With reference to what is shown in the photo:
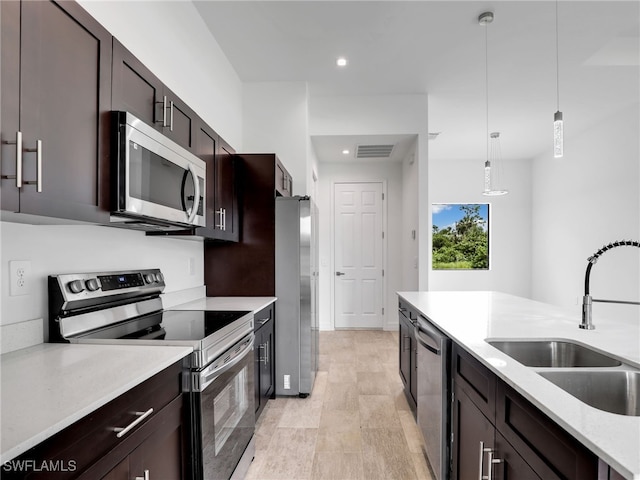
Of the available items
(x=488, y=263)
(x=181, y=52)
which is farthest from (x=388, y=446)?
(x=488, y=263)

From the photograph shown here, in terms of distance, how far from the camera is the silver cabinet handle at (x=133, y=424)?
3.13 feet

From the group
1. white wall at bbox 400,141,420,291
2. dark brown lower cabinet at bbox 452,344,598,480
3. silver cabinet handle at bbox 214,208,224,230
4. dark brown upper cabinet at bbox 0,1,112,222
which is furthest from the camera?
white wall at bbox 400,141,420,291

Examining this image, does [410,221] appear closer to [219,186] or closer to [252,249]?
[252,249]

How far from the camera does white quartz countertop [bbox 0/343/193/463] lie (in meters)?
0.73

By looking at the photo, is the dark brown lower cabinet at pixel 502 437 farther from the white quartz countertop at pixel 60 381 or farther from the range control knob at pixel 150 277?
the range control knob at pixel 150 277

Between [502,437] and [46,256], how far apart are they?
5.78 ft

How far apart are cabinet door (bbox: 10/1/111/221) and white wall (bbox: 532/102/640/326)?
546 centimetres

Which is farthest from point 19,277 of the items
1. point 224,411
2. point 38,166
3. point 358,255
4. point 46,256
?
point 358,255

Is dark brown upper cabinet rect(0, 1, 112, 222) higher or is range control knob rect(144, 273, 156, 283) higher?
dark brown upper cabinet rect(0, 1, 112, 222)

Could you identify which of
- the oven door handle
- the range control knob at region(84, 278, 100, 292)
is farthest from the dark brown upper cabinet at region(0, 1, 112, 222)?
the oven door handle

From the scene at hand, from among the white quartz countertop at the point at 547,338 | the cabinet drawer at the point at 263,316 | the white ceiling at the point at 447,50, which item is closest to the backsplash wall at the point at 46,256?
the cabinet drawer at the point at 263,316

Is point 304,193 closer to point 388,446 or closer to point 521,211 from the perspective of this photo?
point 388,446

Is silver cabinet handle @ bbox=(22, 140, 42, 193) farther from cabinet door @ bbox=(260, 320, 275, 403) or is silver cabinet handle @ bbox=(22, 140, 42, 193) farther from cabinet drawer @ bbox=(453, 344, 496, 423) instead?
cabinet door @ bbox=(260, 320, 275, 403)

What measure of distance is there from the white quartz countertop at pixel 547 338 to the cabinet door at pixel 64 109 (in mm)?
1420
